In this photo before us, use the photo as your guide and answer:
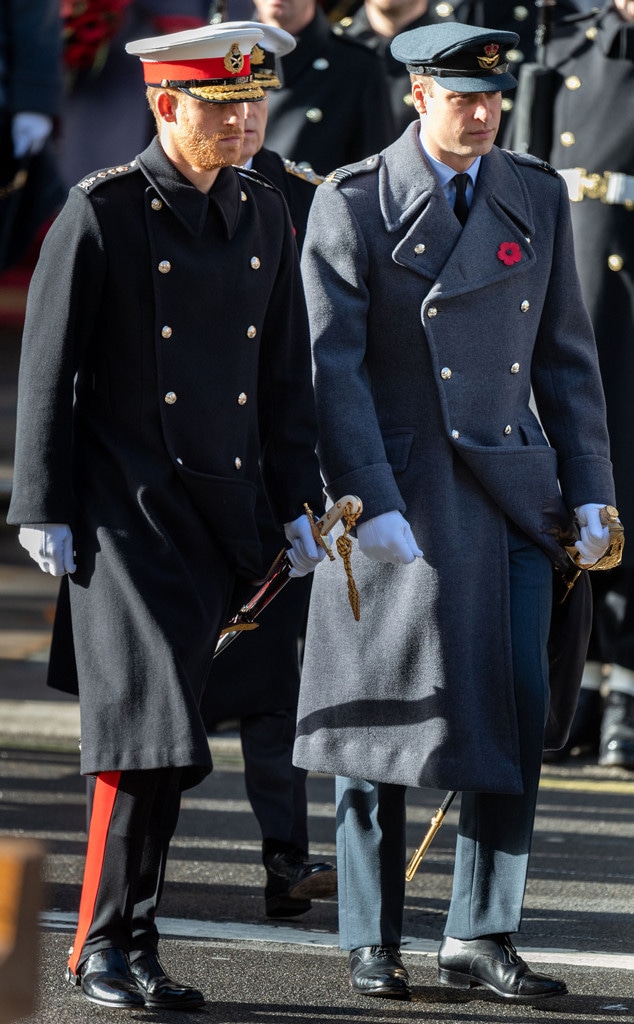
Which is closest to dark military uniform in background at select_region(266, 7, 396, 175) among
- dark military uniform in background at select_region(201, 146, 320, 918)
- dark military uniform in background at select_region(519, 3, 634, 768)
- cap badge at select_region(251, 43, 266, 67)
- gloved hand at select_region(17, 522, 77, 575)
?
dark military uniform in background at select_region(519, 3, 634, 768)

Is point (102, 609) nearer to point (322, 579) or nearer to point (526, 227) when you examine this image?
point (322, 579)

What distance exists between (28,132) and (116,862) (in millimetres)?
5772

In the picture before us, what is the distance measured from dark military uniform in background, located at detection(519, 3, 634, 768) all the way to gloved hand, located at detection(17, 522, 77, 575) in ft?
8.99

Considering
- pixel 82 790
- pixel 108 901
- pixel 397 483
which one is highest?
pixel 397 483

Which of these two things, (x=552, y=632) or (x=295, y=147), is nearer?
(x=552, y=632)

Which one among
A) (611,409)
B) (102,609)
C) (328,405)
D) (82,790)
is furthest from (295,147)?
(102,609)

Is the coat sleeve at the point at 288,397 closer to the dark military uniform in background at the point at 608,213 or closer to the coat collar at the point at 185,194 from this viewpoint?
the coat collar at the point at 185,194

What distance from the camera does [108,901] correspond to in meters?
3.73

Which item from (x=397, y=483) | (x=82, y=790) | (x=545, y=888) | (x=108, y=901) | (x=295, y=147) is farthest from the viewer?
(x=295, y=147)

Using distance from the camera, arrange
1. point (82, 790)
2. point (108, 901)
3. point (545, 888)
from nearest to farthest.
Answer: point (108, 901) → point (545, 888) → point (82, 790)

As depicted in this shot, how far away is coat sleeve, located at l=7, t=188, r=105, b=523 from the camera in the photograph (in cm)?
370

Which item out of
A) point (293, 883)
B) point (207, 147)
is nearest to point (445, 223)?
point (207, 147)

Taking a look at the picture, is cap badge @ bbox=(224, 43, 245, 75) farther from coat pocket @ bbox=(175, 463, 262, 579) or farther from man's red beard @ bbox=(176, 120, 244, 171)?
coat pocket @ bbox=(175, 463, 262, 579)

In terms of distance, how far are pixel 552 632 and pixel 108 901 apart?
1.07 metres
